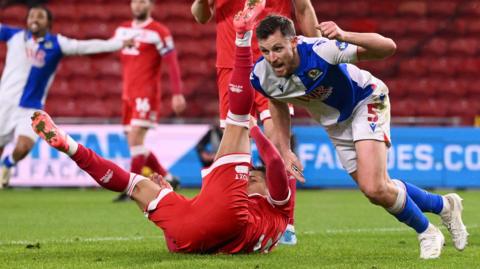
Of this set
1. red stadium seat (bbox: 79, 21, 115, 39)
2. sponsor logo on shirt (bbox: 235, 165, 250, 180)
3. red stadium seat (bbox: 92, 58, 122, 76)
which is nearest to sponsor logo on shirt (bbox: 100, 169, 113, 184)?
sponsor logo on shirt (bbox: 235, 165, 250, 180)

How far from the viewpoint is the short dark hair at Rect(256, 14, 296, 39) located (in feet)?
18.4

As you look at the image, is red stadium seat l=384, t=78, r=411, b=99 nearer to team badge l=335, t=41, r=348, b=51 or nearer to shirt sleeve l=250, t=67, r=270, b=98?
shirt sleeve l=250, t=67, r=270, b=98

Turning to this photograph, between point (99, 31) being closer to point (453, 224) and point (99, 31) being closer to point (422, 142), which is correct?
point (422, 142)

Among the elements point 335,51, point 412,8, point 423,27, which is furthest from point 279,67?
point 412,8

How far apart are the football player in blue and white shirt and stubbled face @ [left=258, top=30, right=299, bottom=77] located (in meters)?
5.19

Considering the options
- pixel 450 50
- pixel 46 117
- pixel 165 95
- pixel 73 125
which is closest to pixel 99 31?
pixel 165 95

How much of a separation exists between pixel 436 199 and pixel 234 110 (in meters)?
1.44

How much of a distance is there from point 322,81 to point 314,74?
0.26 ft

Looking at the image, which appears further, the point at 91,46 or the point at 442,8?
the point at 442,8

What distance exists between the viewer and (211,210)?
5.72 metres

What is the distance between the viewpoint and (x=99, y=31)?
1708cm

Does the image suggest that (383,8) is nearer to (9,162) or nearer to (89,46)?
(89,46)

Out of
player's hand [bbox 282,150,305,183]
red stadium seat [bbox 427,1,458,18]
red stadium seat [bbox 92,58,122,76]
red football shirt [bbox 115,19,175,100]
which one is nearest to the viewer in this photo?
player's hand [bbox 282,150,305,183]

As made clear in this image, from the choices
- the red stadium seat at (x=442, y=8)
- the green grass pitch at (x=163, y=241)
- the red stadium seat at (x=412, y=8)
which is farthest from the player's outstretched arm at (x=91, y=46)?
the red stadium seat at (x=442, y=8)
